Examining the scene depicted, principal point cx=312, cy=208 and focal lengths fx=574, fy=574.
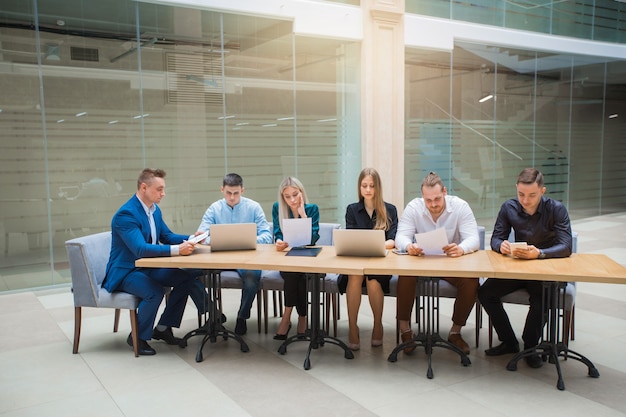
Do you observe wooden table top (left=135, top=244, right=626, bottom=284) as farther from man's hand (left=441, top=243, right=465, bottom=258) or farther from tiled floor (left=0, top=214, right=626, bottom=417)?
tiled floor (left=0, top=214, right=626, bottom=417)

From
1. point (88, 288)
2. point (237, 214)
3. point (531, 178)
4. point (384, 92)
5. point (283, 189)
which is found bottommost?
point (88, 288)

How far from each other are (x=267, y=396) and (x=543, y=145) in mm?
9497

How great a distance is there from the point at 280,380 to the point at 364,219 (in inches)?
61.5

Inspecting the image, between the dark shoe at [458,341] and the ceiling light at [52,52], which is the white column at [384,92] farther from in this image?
the dark shoe at [458,341]

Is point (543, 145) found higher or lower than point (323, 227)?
higher

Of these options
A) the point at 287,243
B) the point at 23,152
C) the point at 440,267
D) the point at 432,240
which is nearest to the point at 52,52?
the point at 23,152

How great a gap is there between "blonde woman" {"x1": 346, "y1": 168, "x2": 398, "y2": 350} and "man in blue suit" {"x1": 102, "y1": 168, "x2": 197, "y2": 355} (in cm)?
131

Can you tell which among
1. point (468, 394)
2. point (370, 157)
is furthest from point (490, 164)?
point (468, 394)

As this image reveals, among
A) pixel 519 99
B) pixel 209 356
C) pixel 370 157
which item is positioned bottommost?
pixel 209 356

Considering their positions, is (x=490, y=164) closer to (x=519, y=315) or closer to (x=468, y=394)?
(x=519, y=315)

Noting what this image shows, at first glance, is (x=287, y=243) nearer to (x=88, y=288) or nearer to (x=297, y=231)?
(x=297, y=231)

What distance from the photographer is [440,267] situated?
12.2 ft

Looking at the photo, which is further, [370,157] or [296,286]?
[370,157]

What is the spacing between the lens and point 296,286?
4637mm
